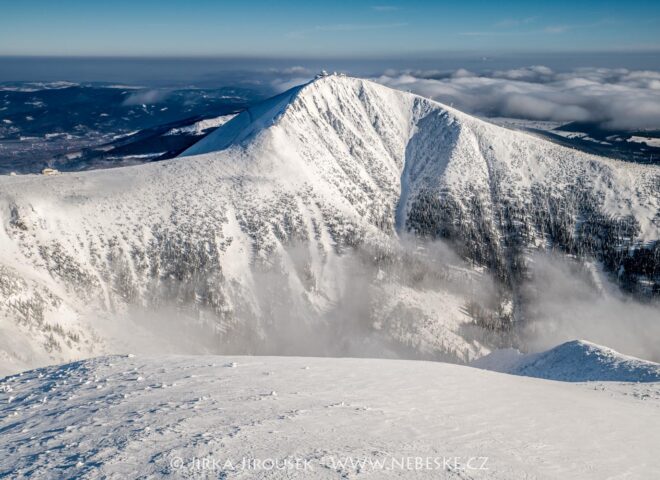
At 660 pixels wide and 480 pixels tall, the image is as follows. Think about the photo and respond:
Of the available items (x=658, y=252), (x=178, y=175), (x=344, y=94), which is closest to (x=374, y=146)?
(x=344, y=94)

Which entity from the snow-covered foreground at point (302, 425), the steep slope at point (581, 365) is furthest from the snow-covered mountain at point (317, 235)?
the steep slope at point (581, 365)

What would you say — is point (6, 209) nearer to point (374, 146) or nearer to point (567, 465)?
point (567, 465)

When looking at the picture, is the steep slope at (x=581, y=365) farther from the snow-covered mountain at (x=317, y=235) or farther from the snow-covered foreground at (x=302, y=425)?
the snow-covered mountain at (x=317, y=235)

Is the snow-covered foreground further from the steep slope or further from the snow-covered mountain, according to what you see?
the snow-covered mountain

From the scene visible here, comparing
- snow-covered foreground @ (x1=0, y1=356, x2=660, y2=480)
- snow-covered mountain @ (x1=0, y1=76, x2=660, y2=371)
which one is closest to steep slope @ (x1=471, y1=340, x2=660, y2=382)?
snow-covered foreground @ (x1=0, y1=356, x2=660, y2=480)

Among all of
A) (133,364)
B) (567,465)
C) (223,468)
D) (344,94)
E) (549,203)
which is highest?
(344,94)

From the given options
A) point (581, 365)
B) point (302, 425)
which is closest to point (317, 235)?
point (581, 365)
